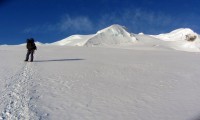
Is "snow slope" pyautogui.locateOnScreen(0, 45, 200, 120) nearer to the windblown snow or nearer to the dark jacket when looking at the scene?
the windblown snow

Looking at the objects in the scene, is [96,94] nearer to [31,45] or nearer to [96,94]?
[96,94]

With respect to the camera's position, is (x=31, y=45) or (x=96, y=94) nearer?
(x=96, y=94)

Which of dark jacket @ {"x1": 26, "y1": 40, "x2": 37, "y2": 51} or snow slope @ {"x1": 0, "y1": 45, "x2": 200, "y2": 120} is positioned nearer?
snow slope @ {"x1": 0, "y1": 45, "x2": 200, "y2": 120}

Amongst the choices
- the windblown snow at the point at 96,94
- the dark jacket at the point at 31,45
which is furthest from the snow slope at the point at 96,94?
the dark jacket at the point at 31,45

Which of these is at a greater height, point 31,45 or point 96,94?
point 31,45

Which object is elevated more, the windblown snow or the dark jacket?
the dark jacket

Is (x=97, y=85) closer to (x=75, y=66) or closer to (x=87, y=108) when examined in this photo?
(x=87, y=108)

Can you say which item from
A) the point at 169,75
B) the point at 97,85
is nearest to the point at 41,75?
the point at 97,85

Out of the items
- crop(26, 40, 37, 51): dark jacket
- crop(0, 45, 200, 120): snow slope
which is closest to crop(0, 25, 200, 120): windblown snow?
crop(0, 45, 200, 120): snow slope

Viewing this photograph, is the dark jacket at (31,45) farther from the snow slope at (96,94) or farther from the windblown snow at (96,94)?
the snow slope at (96,94)

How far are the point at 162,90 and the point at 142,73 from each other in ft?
16.4

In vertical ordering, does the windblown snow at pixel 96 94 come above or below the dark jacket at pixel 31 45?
below

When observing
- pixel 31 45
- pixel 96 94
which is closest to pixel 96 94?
pixel 96 94

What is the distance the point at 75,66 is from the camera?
23891mm
